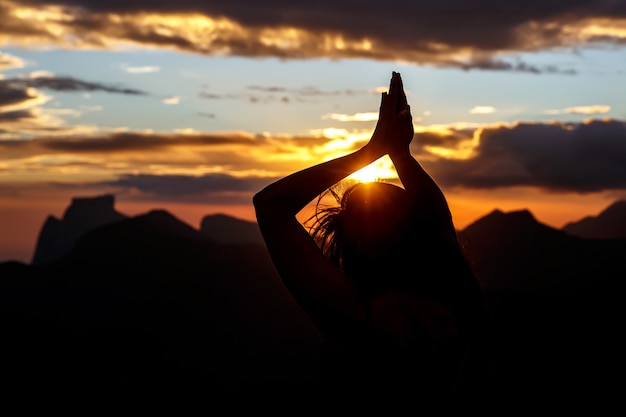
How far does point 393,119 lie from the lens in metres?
3.74

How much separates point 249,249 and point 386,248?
16513 centimetres

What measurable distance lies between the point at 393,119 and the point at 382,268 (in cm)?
65

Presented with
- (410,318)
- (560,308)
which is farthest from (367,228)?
(560,308)

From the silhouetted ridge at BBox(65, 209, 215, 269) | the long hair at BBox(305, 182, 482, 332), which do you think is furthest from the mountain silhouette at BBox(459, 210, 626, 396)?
the long hair at BBox(305, 182, 482, 332)

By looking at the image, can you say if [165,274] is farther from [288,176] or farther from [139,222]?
[288,176]

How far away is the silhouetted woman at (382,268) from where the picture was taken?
344 centimetres

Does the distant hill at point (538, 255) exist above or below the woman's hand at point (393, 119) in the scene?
below

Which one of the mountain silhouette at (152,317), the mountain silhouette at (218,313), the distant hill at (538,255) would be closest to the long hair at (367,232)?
the mountain silhouette at (218,313)

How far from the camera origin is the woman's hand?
12.2 ft

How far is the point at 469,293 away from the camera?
375 centimetres

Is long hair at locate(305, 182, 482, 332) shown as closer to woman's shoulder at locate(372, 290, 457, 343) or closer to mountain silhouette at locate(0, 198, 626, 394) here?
woman's shoulder at locate(372, 290, 457, 343)

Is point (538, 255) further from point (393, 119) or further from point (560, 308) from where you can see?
point (393, 119)

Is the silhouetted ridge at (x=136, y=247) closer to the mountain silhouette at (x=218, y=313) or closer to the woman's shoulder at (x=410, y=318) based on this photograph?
the mountain silhouette at (x=218, y=313)

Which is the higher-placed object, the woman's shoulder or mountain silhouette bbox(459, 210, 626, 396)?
the woman's shoulder
